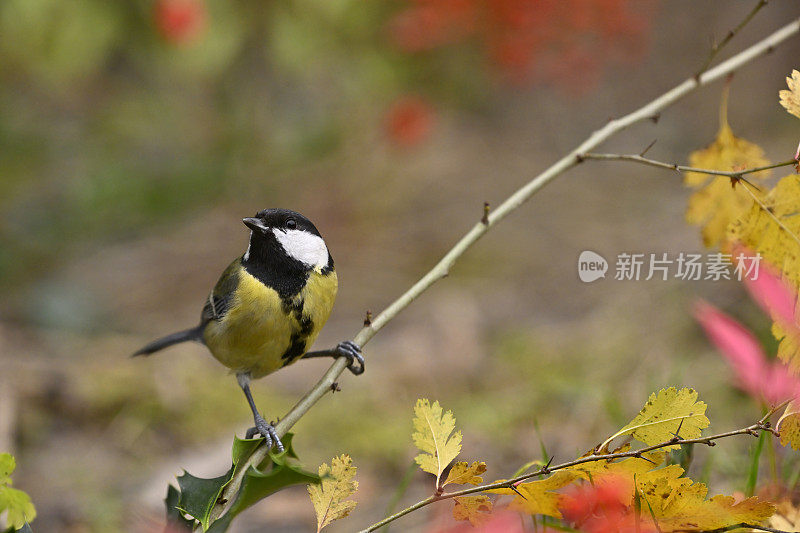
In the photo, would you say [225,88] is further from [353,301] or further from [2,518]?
[2,518]

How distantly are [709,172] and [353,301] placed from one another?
279cm

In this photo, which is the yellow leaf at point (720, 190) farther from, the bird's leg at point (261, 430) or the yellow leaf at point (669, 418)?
the bird's leg at point (261, 430)

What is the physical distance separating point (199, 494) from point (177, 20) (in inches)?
104

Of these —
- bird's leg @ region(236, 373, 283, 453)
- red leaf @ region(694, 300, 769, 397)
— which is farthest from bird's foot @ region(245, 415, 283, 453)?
red leaf @ region(694, 300, 769, 397)

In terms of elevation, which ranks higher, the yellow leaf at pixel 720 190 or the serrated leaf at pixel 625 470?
the yellow leaf at pixel 720 190

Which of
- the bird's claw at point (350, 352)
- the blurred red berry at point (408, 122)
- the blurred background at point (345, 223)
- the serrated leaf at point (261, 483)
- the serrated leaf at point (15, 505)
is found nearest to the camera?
the serrated leaf at point (15, 505)

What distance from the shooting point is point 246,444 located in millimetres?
1162

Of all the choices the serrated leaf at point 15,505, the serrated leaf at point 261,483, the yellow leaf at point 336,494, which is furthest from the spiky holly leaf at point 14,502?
the yellow leaf at point 336,494

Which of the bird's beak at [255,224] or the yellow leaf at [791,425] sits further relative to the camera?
the bird's beak at [255,224]

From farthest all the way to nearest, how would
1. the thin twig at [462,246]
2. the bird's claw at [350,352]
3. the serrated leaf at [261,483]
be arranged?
the bird's claw at [350,352], the thin twig at [462,246], the serrated leaf at [261,483]

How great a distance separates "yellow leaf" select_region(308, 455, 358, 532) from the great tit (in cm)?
39

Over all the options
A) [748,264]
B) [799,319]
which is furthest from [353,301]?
[799,319]

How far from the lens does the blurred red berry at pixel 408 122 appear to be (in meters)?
4.17

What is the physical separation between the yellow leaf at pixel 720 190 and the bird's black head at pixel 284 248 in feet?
2.25
